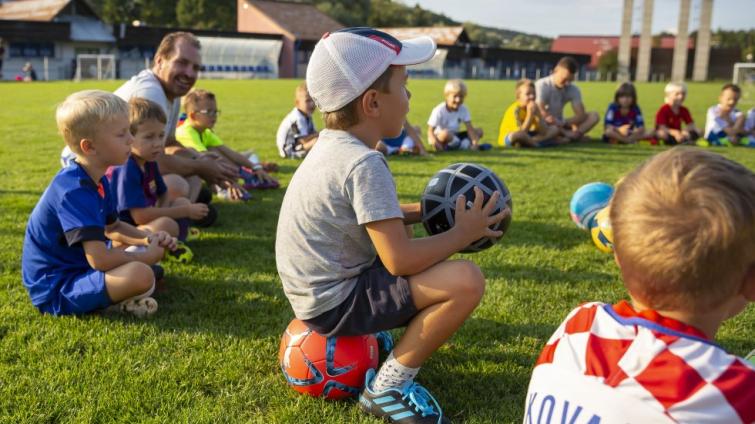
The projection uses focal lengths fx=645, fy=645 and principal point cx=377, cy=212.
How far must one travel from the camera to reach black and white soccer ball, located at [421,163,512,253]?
349 centimetres

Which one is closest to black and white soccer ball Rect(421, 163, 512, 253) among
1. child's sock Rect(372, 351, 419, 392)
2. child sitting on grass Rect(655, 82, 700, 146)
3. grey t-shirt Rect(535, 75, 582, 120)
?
child's sock Rect(372, 351, 419, 392)

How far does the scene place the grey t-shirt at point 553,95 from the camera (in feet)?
45.4

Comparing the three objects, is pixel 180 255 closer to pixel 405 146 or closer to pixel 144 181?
pixel 144 181

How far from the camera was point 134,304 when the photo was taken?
13.8 feet

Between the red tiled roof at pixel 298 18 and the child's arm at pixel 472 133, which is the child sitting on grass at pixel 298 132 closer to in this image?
the child's arm at pixel 472 133

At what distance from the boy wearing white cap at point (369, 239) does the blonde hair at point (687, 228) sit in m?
1.23

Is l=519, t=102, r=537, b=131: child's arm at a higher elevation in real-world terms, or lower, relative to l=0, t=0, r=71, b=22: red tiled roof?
lower

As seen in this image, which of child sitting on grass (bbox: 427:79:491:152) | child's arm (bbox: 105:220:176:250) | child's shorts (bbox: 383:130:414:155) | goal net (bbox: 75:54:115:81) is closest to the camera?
child's arm (bbox: 105:220:176:250)

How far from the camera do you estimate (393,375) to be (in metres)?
3.06

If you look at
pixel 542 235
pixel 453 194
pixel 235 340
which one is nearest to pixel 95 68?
pixel 542 235

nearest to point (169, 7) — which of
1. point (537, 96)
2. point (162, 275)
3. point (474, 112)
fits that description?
point (474, 112)

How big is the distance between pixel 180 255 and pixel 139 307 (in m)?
1.16

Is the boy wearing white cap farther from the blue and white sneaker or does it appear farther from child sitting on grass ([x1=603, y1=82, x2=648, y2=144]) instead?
child sitting on grass ([x1=603, y1=82, x2=648, y2=144])

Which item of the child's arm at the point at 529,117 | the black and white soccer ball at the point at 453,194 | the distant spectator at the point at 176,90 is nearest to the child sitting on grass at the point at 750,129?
the child's arm at the point at 529,117
